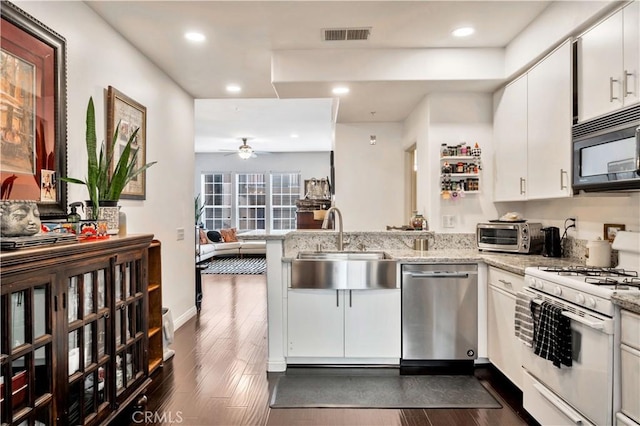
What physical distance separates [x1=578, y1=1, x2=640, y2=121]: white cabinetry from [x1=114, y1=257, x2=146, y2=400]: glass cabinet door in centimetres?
290

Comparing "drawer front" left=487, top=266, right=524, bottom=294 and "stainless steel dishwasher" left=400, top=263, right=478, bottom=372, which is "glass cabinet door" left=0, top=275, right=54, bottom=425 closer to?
"stainless steel dishwasher" left=400, top=263, right=478, bottom=372

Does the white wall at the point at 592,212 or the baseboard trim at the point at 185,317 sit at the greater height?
the white wall at the point at 592,212

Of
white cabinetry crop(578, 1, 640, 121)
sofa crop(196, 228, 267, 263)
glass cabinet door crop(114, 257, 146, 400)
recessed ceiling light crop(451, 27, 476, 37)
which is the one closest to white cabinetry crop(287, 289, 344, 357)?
glass cabinet door crop(114, 257, 146, 400)

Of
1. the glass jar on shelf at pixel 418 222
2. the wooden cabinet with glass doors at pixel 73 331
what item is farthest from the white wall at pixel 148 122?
the glass jar on shelf at pixel 418 222

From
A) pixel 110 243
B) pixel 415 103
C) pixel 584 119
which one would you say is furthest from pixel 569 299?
pixel 415 103

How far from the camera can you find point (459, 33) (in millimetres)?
2982

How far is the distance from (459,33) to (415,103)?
110 centimetres

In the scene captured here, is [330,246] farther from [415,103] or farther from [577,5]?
[577,5]

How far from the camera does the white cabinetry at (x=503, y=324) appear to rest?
8.44 ft

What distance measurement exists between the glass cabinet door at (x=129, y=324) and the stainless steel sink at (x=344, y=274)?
3.63 ft

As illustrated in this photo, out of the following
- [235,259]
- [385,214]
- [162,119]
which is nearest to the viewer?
[162,119]

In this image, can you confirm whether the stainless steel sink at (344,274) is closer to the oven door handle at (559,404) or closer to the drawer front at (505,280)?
the drawer front at (505,280)

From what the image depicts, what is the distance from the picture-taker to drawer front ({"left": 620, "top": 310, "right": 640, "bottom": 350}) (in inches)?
60.3

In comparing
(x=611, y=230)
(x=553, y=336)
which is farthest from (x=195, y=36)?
(x=611, y=230)
